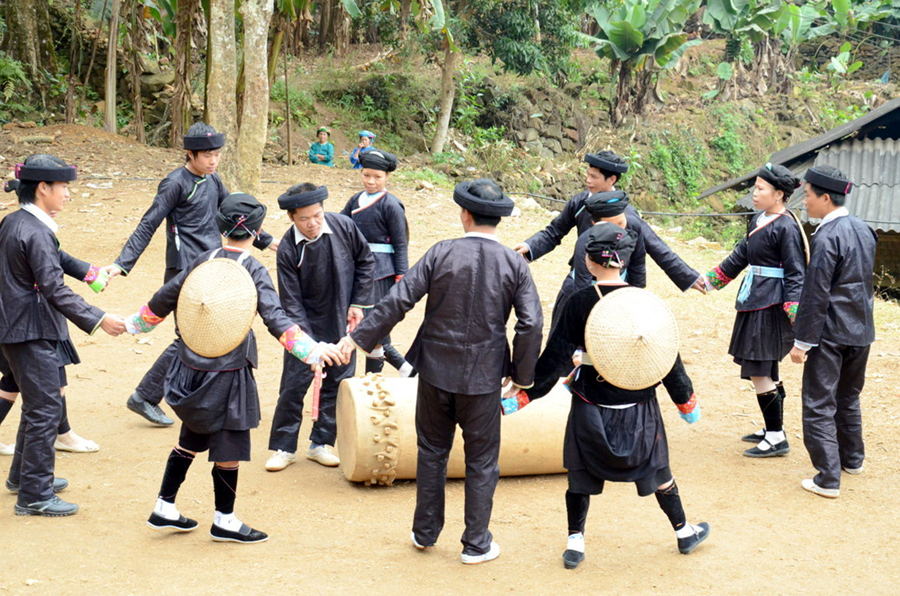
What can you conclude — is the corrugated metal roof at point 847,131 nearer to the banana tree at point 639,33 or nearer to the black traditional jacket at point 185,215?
the black traditional jacket at point 185,215

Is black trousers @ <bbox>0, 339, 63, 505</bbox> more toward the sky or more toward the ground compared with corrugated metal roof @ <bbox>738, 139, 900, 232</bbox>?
more toward the ground

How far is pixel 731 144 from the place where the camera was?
1095 inches

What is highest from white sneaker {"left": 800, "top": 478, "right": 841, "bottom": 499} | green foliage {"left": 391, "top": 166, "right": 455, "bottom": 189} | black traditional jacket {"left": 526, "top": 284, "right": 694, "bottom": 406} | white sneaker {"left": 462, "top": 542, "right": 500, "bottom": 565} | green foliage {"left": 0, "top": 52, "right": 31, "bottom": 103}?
green foliage {"left": 0, "top": 52, "right": 31, "bottom": 103}

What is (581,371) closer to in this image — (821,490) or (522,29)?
(821,490)

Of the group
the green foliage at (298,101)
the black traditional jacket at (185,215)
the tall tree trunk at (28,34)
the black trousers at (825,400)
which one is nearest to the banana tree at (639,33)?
the green foliage at (298,101)

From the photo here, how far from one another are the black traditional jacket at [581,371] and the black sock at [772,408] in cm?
187

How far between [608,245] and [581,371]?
2.15 ft

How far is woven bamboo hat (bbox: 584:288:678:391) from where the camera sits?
432 centimetres

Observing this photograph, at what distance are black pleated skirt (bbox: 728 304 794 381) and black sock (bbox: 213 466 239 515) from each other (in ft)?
11.4

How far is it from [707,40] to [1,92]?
24.0 meters

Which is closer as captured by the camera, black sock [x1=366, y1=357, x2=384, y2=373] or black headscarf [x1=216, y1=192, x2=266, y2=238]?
black headscarf [x1=216, y1=192, x2=266, y2=238]

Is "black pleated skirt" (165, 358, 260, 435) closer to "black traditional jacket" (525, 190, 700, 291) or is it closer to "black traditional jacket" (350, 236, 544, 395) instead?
"black traditional jacket" (350, 236, 544, 395)

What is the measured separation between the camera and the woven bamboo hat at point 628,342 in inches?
170

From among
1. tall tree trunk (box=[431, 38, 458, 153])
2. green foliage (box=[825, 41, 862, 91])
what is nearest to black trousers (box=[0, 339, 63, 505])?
tall tree trunk (box=[431, 38, 458, 153])
